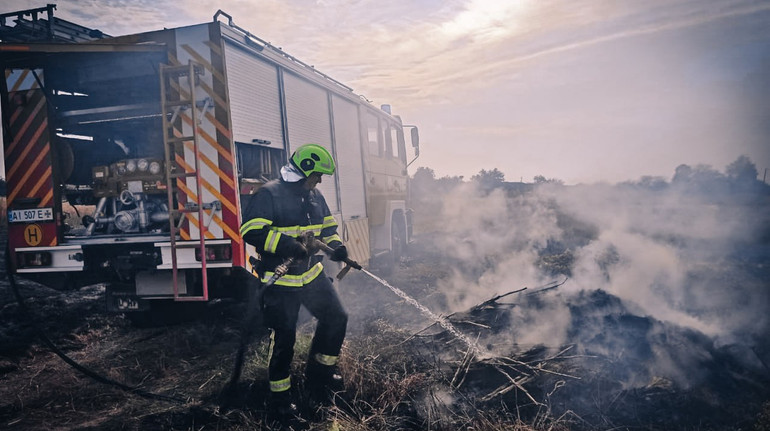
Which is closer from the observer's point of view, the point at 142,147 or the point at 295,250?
the point at 295,250

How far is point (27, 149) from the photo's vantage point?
4840 millimetres

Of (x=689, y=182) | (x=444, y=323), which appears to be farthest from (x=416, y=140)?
(x=689, y=182)

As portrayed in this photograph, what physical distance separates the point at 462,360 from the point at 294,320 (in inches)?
65.9

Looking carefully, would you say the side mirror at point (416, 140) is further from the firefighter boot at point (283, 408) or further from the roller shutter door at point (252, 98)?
the firefighter boot at point (283, 408)

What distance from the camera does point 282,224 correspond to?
3.71 m

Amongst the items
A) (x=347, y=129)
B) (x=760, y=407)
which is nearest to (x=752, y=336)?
(x=760, y=407)

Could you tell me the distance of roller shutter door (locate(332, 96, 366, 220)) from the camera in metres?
7.11

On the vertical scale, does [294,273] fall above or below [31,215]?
below

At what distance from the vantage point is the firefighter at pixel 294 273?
11.6 ft

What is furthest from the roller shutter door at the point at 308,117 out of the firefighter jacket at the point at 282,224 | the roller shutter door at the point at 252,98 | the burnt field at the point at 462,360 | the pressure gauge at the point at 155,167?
the burnt field at the point at 462,360

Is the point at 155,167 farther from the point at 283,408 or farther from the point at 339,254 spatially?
the point at 283,408

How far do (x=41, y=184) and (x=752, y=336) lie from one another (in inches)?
320

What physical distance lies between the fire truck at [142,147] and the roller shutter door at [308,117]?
0.03 metres

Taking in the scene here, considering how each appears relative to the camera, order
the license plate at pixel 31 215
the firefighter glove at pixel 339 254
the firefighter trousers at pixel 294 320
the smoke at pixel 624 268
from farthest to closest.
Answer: the license plate at pixel 31 215 → the smoke at pixel 624 268 → the firefighter glove at pixel 339 254 → the firefighter trousers at pixel 294 320
